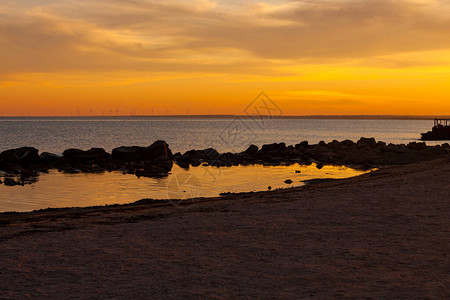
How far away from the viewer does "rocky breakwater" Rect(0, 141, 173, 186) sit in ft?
116

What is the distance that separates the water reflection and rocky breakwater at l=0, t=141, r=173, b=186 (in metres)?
1.40

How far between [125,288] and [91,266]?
1.46 m

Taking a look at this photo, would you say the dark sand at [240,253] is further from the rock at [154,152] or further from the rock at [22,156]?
the rock at [154,152]

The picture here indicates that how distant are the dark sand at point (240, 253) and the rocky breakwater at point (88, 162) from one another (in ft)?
69.0

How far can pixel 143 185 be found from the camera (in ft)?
91.4

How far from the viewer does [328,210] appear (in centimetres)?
1381

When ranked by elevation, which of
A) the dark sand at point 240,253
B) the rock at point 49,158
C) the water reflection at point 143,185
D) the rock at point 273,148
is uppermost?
the rock at point 273,148

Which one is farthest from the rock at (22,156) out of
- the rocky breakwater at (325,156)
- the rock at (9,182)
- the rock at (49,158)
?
the rocky breakwater at (325,156)

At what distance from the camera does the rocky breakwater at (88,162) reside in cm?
3541

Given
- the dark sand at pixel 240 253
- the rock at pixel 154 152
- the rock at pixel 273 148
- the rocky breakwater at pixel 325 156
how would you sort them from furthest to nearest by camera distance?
the rock at pixel 273 148 < the rock at pixel 154 152 < the rocky breakwater at pixel 325 156 < the dark sand at pixel 240 253

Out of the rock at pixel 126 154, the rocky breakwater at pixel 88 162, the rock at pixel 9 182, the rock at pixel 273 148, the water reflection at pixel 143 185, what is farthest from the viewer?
the rock at pixel 273 148

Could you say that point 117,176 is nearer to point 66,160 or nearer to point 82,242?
point 66,160

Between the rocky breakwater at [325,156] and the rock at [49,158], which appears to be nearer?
the rock at [49,158]

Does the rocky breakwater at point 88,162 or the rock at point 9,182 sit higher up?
the rocky breakwater at point 88,162
